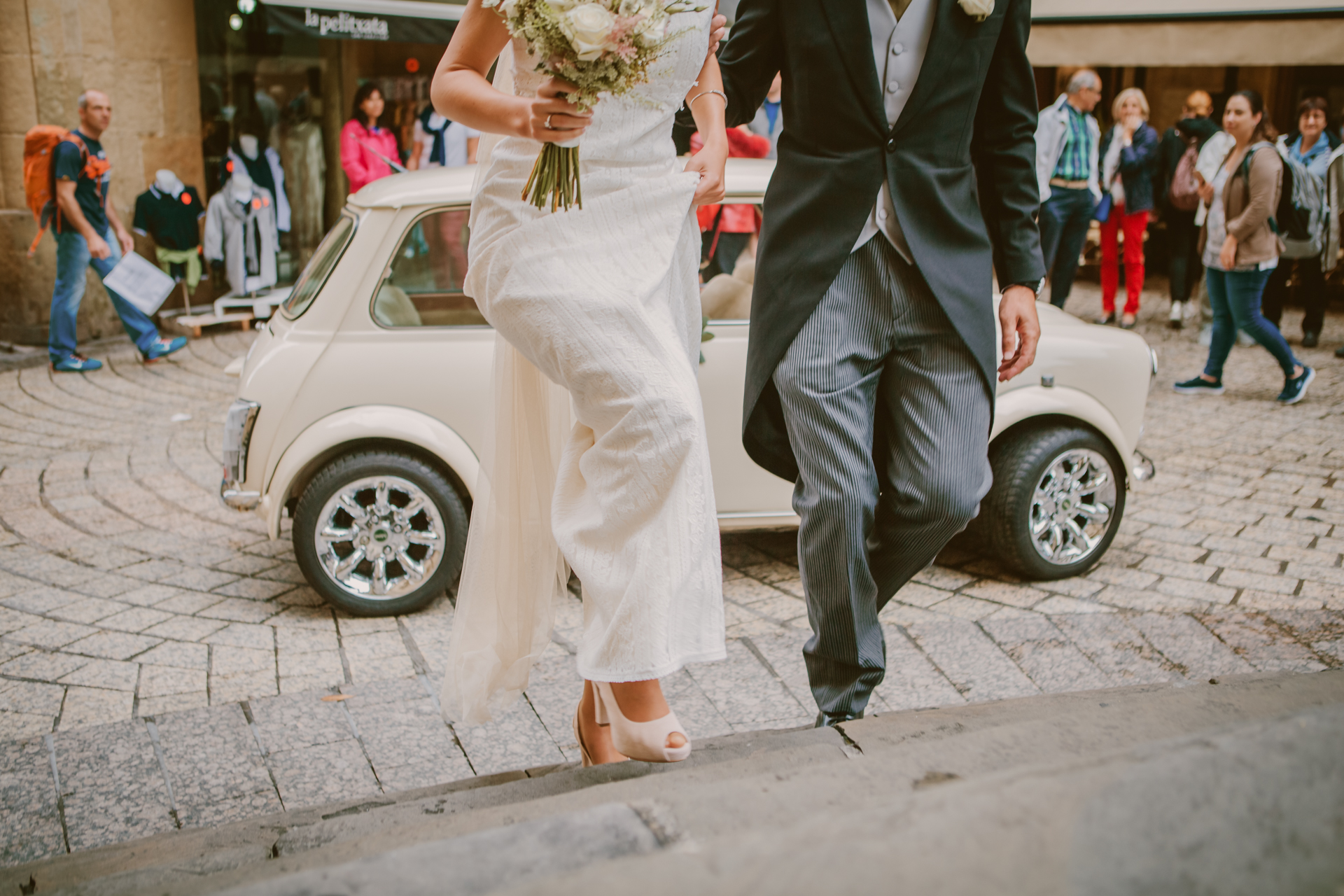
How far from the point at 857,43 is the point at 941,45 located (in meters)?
0.20

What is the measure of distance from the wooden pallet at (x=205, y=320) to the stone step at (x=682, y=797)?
995 cm

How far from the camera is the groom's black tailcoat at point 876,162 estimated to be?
2.69 metres

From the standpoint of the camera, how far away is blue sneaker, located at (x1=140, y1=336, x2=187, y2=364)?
34.2ft

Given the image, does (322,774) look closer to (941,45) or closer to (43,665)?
(43,665)

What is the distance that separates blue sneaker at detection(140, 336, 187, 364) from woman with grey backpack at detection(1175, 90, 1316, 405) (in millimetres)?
8741

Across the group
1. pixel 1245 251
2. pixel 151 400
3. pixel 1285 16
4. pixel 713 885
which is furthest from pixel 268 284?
pixel 713 885

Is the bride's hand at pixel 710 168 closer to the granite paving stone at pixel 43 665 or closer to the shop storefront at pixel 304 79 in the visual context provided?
the granite paving stone at pixel 43 665

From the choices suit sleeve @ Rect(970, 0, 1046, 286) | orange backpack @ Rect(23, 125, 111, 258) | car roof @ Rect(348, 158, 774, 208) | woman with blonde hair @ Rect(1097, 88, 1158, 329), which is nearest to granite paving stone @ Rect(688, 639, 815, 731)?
suit sleeve @ Rect(970, 0, 1046, 286)

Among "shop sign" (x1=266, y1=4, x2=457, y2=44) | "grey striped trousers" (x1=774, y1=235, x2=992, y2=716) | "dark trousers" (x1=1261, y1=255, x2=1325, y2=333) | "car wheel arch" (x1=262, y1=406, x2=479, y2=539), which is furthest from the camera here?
"shop sign" (x1=266, y1=4, x2=457, y2=44)

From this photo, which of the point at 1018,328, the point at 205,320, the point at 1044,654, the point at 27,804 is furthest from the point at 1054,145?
the point at 27,804

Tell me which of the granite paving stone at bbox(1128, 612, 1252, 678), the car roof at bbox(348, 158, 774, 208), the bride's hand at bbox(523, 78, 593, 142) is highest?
the bride's hand at bbox(523, 78, 593, 142)

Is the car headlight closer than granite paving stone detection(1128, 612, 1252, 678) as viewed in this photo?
No

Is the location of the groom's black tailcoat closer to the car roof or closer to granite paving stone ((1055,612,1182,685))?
granite paving stone ((1055,612,1182,685))

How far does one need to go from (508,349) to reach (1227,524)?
4.39 m
